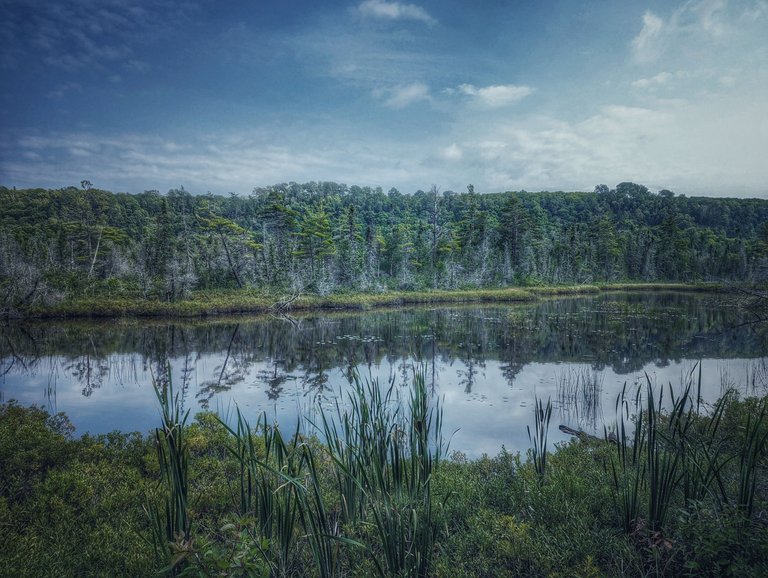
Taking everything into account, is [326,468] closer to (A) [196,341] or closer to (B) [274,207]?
(A) [196,341]

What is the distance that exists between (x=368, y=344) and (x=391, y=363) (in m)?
3.59

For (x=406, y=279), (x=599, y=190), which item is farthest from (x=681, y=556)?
(x=599, y=190)

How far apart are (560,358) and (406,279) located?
27.3 meters

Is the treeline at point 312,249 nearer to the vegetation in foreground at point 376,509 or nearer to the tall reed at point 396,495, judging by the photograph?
the vegetation in foreground at point 376,509

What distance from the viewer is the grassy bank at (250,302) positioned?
26719mm

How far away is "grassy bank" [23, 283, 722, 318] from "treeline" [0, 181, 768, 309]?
54.7 inches

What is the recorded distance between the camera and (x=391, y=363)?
14422 mm

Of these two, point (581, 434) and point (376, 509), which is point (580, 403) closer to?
point (581, 434)

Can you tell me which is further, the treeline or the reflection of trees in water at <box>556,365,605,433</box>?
the treeline

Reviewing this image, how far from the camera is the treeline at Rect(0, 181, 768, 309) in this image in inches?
1270

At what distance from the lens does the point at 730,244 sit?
57.4 m

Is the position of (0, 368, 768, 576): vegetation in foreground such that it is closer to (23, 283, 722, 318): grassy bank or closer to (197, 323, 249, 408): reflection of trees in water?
(197, 323, 249, 408): reflection of trees in water

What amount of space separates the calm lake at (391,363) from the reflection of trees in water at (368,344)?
0.23 ft

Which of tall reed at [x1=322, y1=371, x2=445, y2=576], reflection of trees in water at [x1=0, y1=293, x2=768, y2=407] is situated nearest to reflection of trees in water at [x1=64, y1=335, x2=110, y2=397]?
reflection of trees in water at [x1=0, y1=293, x2=768, y2=407]
